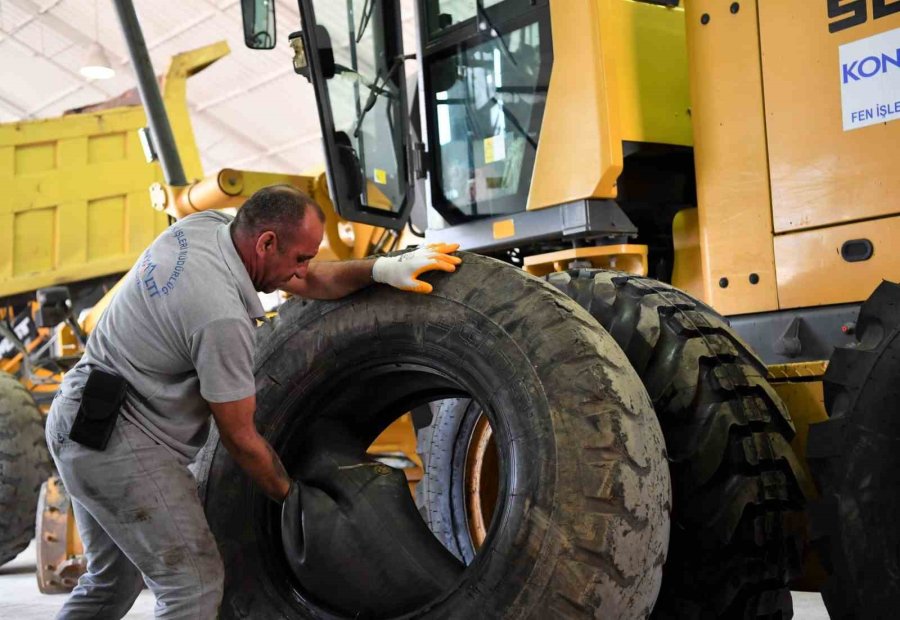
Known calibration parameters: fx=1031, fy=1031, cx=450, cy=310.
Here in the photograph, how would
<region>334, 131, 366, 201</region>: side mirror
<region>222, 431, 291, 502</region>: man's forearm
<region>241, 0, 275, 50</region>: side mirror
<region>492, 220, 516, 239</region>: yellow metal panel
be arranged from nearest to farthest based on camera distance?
1. <region>222, 431, 291, 502</region>: man's forearm
2. <region>492, 220, 516, 239</region>: yellow metal panel
3. <region>241, 0, 275, 50</region>: side mirror
4. <region>334, 131, 366, 201</region>: side mirror

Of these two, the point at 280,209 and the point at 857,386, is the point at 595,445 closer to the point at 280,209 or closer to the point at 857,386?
the point at 857,386

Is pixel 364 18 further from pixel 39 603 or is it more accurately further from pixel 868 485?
pixel 39 603

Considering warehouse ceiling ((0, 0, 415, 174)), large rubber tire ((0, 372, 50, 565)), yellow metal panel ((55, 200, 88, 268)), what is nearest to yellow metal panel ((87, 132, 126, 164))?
yellow metal panel ((55, 200, 88, 268))

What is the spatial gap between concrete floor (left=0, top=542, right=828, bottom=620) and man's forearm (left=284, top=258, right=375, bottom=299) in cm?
223

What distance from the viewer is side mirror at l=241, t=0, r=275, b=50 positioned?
4.34 metres

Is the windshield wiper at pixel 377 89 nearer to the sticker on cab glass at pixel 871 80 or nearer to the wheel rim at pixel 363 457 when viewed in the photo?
the wheel rim at pixel 363 457

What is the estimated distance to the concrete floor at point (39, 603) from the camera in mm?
4512

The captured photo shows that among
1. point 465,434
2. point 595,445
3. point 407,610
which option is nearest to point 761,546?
point 595,445

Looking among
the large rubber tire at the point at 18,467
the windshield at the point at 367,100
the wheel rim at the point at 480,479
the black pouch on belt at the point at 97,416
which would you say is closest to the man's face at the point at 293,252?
the black pouch on belt at the point at 97,416

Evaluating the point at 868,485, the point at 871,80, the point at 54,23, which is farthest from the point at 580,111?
the point at 54,23

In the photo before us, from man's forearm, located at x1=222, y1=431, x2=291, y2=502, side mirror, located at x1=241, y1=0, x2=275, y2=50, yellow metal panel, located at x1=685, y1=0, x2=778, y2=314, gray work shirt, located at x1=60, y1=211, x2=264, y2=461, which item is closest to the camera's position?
gray work shirt, located at x1=60, y1=211, x2=264, y2=461

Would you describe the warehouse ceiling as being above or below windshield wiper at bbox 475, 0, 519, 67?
above

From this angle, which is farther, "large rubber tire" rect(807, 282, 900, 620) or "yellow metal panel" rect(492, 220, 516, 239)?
"yellow metal panel" rect(492, 220, 516, 239)

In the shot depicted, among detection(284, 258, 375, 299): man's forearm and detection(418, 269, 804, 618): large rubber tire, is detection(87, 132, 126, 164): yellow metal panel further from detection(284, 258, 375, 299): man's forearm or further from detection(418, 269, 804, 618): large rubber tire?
detection(418, 269, 804, 618): large rubber tire
